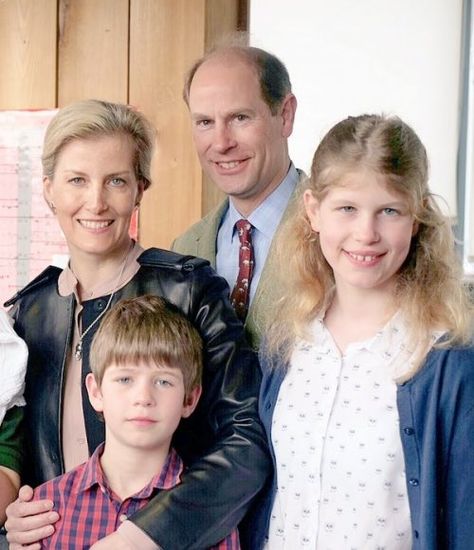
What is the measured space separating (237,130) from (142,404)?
88cm

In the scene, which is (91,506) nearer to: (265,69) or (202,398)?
(202,398)

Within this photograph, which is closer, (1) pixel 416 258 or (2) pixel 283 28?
(1) pixel 416 258

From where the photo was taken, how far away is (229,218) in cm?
230

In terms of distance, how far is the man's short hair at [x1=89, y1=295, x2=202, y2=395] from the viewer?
162cm

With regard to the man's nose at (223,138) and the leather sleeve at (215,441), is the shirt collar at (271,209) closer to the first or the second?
the man's nose at (223,138)

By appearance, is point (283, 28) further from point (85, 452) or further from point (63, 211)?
point (85, 452)

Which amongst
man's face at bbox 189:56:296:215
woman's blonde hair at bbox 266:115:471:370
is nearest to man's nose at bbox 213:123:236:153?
man's face at bbox 189:56:296:215

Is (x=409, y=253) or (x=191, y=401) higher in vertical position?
(x=409, y=253)

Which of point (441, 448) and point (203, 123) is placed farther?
point (203, 123)

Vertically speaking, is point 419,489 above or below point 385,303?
below

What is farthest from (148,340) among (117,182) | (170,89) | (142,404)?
(170,89)

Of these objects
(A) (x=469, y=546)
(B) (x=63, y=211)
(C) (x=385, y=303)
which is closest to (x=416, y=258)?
(C) (x=385, y=303)

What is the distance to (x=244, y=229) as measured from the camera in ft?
7.22

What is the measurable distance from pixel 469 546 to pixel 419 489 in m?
0.13
